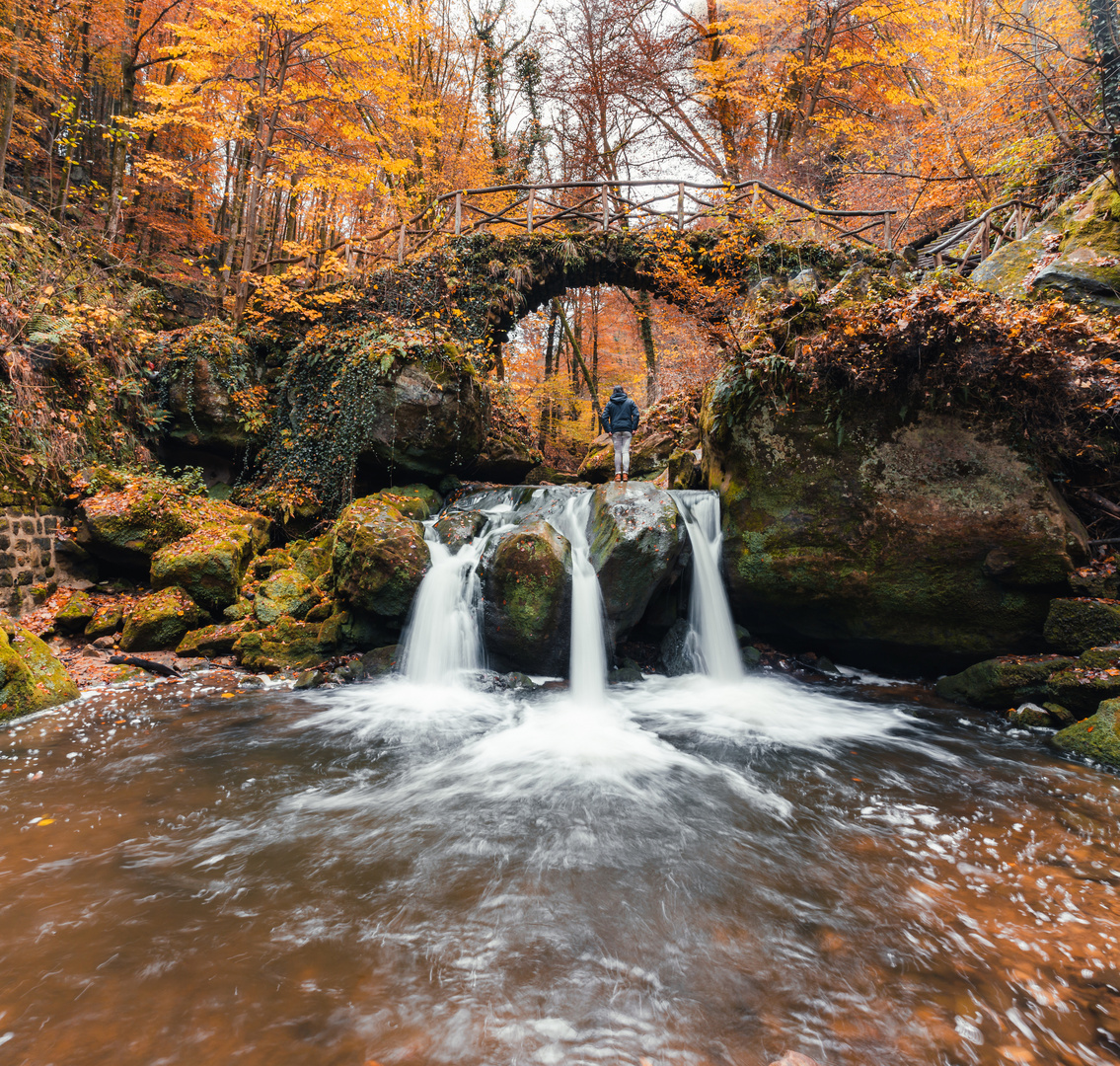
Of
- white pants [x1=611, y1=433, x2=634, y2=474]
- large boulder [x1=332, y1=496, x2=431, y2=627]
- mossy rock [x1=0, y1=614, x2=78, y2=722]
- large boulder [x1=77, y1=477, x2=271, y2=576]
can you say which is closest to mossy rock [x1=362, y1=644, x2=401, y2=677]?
large boulder [x1=332, y1=496, x2=431, y2=627]

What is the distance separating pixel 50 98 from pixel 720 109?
58.5 ft

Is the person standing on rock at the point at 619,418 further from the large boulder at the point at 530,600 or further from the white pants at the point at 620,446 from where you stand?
the large boulder at the point at 530,600

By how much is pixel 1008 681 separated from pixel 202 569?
389 inches

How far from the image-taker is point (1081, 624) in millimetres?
5430

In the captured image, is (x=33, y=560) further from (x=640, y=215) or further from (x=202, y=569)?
(x=640, y=215)

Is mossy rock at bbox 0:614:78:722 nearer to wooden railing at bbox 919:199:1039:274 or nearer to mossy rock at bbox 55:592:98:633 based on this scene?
mossy rock at bbox 55:592:98:633

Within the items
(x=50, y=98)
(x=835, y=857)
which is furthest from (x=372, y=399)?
(x=50, y=98)

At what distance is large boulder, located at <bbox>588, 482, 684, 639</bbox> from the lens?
7.19m

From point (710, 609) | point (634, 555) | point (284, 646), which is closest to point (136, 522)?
point (284, 646)

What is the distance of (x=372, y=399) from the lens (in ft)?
31.7

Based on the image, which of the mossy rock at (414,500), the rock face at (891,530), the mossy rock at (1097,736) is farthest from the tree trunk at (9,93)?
the mossy rock at (1097,736)

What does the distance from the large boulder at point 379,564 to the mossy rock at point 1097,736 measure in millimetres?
7079

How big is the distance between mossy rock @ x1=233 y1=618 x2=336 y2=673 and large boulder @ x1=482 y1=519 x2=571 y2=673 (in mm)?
2344

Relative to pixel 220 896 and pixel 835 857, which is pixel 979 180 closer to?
pixel 835 857
